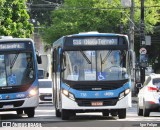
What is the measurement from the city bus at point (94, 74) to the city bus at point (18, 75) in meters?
2.45

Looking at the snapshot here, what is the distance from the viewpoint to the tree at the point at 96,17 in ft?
215

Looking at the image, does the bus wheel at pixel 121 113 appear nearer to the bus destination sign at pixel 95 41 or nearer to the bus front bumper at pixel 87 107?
the bus front bumper at pixel 87 107

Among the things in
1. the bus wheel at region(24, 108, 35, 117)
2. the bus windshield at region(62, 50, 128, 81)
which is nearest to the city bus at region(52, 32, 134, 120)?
the bus windshield at region(62, 50, 128, 81)

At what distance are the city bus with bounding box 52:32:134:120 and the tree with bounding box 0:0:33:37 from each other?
33938 mm

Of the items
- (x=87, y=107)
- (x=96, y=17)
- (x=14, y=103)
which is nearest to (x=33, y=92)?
(x=14, y=103)

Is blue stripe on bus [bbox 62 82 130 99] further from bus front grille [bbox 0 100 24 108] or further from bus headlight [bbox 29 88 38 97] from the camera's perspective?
bus front grille [bbox 0 100 24 108]

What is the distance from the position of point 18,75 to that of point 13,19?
37724mm

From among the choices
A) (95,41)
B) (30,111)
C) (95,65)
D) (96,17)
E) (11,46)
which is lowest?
(96,17)

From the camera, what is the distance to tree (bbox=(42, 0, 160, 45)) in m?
65.6

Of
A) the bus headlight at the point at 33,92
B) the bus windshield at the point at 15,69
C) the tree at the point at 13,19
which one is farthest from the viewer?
the tree at the point at 13,19

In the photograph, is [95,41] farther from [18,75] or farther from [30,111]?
[30,111]

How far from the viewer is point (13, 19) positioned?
63.0m

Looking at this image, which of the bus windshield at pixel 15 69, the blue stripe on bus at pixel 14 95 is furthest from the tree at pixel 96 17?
the blue stripe on bus at pixel 14 95

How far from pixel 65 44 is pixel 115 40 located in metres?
1.72
